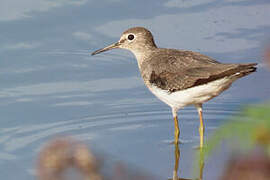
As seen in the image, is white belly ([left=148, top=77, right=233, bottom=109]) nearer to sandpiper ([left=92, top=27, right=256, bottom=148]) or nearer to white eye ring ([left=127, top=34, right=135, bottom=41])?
sandpiper ([left=92, top=27, right=256, bottom=148])

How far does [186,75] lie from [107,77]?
2.68 meters

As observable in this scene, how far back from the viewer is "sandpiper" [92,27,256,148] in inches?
224

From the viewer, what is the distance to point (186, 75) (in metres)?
6.07

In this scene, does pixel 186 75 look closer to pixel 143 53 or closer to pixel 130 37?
pixel 143 53

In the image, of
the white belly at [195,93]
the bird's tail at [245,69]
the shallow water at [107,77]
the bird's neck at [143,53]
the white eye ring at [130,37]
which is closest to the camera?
the bird's tail at [245,69]

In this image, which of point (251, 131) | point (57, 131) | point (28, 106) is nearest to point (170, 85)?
point (57, 131)

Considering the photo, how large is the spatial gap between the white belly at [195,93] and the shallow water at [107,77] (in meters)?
0.70

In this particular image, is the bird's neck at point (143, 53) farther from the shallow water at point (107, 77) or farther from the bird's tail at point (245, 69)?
the bird's tail at point (245, 69)

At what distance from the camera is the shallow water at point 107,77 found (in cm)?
685

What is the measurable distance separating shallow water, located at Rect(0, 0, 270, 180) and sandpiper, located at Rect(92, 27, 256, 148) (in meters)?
0.74

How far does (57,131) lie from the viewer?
7.11m

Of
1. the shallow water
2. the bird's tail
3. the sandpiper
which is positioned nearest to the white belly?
the sandpiper

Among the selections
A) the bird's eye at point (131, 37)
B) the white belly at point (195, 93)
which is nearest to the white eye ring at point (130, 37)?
the bird's eye at point (131, 37)

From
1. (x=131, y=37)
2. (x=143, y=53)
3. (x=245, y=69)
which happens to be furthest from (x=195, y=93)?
(x=131, y=37)
